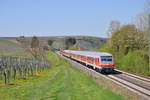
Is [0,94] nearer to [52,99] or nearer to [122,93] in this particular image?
[52,99]

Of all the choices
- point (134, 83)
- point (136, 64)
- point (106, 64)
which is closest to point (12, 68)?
point (106, 64)

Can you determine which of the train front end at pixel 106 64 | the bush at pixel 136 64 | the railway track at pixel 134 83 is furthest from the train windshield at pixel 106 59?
the bush at pixel 136 64

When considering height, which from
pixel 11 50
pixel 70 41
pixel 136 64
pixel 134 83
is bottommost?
pixel 134 83

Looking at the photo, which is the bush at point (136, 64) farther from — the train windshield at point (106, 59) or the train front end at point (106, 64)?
the train windshield at point (106, 59)

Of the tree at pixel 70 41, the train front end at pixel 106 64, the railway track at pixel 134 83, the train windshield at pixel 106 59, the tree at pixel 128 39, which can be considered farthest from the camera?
the tree at pixel 70 41

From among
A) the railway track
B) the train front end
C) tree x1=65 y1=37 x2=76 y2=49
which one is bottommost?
the railway track

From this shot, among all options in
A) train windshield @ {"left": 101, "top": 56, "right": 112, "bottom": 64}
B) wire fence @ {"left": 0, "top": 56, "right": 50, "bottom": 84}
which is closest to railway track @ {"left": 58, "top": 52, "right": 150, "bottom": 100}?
train windshield @ {"left": 101, "top": 56, "right": 112, "bottom": 64}

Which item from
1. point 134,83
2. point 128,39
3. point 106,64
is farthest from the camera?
point 128,39

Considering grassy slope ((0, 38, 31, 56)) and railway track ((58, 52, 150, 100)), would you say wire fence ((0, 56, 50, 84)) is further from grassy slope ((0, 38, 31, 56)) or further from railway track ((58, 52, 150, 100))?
grassy slope ((0, 38, 31, 56))

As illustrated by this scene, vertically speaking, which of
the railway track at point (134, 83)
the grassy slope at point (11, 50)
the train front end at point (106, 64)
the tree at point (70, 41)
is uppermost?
the tree at point (70, 41)

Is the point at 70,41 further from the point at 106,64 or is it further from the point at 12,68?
the point at 12,68

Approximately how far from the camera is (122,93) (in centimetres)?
1820

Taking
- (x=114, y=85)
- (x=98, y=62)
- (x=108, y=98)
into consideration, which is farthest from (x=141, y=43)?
(x=108, y=98)

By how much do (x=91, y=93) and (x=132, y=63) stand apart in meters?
21.9
